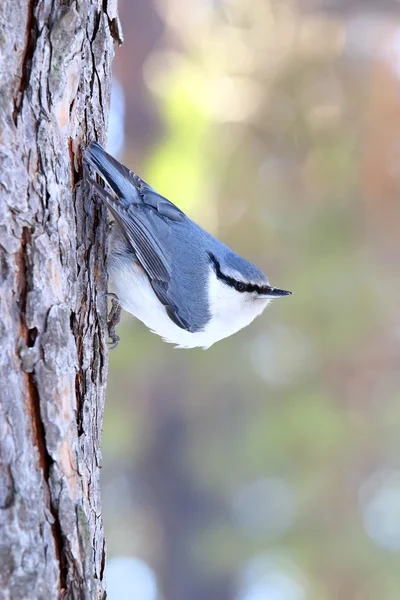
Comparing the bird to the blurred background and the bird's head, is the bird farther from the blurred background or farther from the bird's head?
the blurred background

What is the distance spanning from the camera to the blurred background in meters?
3.16

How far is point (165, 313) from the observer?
162 cm

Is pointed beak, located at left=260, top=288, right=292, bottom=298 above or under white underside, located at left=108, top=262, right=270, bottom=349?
above

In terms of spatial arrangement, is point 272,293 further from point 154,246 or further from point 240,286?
point 154,246

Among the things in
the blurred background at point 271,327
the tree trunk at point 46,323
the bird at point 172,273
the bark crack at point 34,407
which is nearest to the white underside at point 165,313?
the bird at point 172,273

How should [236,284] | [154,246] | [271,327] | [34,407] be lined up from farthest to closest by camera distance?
[271,327] → [236,284] → [154,246] → [34,407]

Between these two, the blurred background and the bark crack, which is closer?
the bark crack

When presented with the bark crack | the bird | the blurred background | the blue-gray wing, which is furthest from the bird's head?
the blurred background

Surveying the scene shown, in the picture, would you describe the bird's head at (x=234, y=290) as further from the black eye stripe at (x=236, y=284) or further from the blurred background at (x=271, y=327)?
the blurred background at (x=271, y=327)

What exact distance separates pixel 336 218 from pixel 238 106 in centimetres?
74

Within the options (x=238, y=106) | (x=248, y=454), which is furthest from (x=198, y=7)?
(x=248, y=454)

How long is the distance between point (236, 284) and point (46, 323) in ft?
2.49

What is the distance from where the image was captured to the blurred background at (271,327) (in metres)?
3.16

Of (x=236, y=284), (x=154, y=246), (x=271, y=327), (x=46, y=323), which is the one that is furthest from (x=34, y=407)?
(x=271, y=327)
